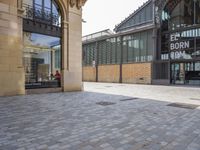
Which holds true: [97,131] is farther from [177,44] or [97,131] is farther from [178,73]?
[177,44]

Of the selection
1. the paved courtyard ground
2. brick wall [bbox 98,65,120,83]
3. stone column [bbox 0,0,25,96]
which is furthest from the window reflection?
brick wall [bbox 98,65,120,83]

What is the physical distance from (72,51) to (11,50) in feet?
15.4

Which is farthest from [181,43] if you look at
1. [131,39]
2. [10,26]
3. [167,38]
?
[10,26]

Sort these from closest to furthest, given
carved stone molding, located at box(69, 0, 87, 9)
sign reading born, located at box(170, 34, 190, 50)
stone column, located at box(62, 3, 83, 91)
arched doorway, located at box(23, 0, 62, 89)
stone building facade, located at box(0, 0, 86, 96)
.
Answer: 1. stone building facade, located at box(0, 0, 86, 96)
2. arched doorway, located at box(23, 0, 62, 89)
3. stone column, located at box(62, 3, 83, 91)
4. carved stone molding, located at box(69, 0, 87, 9)
5. sign reading born, located at box(170, 34, 190, 50)

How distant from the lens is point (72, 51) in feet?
50.7

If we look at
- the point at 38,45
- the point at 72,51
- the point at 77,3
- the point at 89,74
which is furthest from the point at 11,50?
the point at 89,74

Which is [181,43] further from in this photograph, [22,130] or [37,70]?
[22,130]

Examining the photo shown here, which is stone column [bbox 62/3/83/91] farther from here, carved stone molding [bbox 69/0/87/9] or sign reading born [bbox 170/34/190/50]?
sign reading born [bbox 170/34/190/50]

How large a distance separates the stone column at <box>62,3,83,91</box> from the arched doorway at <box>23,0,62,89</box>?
0.44 meters

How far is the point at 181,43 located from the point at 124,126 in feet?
73.5

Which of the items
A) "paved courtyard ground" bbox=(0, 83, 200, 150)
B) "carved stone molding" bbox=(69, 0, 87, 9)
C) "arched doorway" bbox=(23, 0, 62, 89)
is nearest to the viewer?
"paved courtyard ground" bbox=(0, 83, 200, 150)

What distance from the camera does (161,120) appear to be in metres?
6.27

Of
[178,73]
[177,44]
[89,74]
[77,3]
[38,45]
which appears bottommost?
[89,74]

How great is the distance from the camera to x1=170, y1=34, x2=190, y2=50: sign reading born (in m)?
24.9
